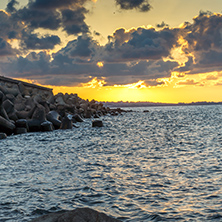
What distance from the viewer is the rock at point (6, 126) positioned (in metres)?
21.8

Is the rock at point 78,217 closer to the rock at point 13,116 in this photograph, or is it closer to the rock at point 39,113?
the rock at point 39,113

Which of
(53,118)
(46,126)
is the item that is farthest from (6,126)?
(53,118)

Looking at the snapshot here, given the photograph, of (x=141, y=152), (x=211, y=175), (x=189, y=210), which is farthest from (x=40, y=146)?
(x=189, y=210)

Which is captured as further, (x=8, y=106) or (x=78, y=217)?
(x=8, y=106)

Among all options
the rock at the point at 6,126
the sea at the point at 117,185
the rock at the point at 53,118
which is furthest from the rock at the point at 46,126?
the sea at the point at 117,185

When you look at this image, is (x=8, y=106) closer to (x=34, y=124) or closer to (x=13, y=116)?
(x=13, y=116)

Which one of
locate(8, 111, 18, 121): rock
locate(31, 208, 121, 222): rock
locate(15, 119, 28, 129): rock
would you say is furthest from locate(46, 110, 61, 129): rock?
locate(31, 208, 121, 222): rock

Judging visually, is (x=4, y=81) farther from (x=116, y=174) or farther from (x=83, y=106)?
(x=116, y=174)

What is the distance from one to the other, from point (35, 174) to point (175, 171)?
16.0 ft

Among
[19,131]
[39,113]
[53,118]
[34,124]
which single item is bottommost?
[19,131]

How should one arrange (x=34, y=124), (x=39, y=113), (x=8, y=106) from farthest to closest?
1. (x=34, y=124)
2. (x=39, y=113)
3. (x=8, y=106)

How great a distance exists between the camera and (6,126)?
73.4ft

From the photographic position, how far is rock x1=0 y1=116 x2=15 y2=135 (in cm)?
2184

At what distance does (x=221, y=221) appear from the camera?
19.8 ft
